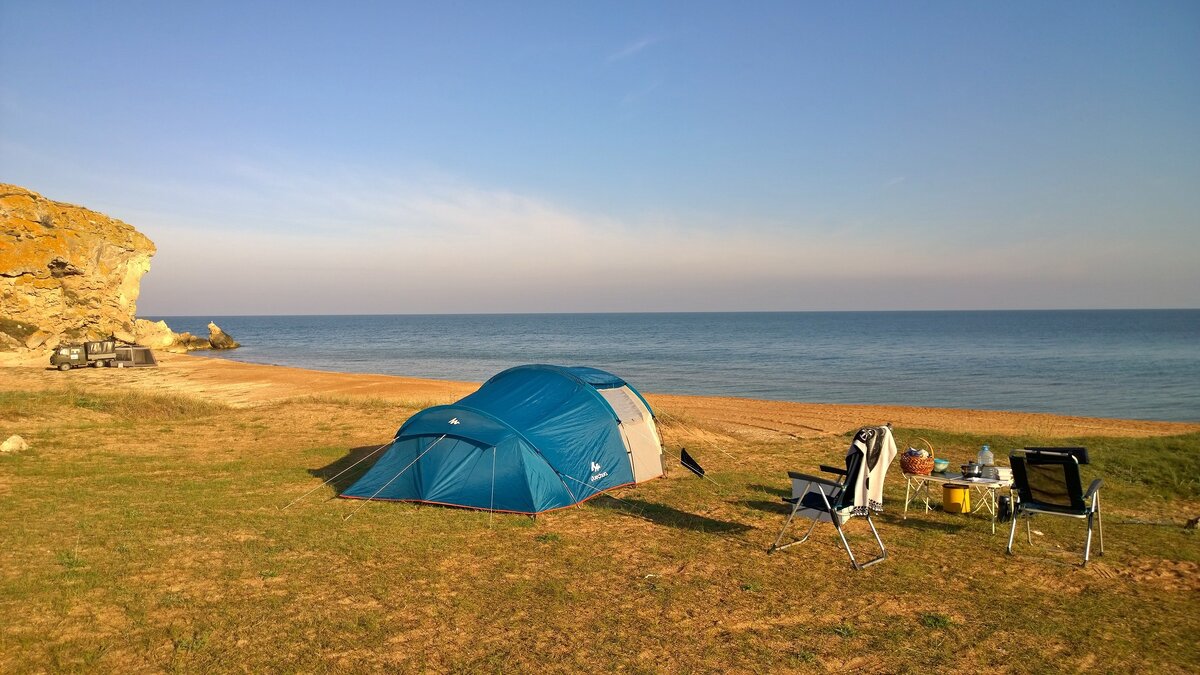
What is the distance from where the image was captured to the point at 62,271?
4634cm

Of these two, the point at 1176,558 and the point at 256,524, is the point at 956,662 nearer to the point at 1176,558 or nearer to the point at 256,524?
the point at 1176,558

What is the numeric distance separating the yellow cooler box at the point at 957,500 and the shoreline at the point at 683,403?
8.05m

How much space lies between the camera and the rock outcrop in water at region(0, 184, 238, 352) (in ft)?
144

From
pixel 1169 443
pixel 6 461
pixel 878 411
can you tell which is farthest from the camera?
pixel 878 411

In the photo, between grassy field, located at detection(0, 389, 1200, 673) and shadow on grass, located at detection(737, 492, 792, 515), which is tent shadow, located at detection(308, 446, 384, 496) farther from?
shadow on grass, located at detection(737, 492, 792, 515)

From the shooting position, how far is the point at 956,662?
5.72 metres

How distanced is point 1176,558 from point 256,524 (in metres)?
11.7

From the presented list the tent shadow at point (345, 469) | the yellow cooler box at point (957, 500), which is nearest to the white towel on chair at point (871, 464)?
the yellow cooler box at point (957, 500)

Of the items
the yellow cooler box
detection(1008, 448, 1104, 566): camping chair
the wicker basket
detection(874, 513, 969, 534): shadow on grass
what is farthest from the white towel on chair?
the yellow cooler box

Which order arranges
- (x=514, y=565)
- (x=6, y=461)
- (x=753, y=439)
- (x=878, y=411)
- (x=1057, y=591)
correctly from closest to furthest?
1. (x=1057, y=591)
2. (x=514, y=565)
3. (x=6, y=461)
4. (x=753, y=439)
5. (x=878, y=411)

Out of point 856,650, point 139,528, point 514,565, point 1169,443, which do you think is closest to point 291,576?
point 514,565

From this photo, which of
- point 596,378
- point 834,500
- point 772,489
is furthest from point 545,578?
point 772,489

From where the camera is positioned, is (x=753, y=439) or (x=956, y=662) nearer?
(x=956, y=662)

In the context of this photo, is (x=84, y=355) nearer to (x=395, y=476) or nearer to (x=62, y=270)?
(x=62, y=270)
